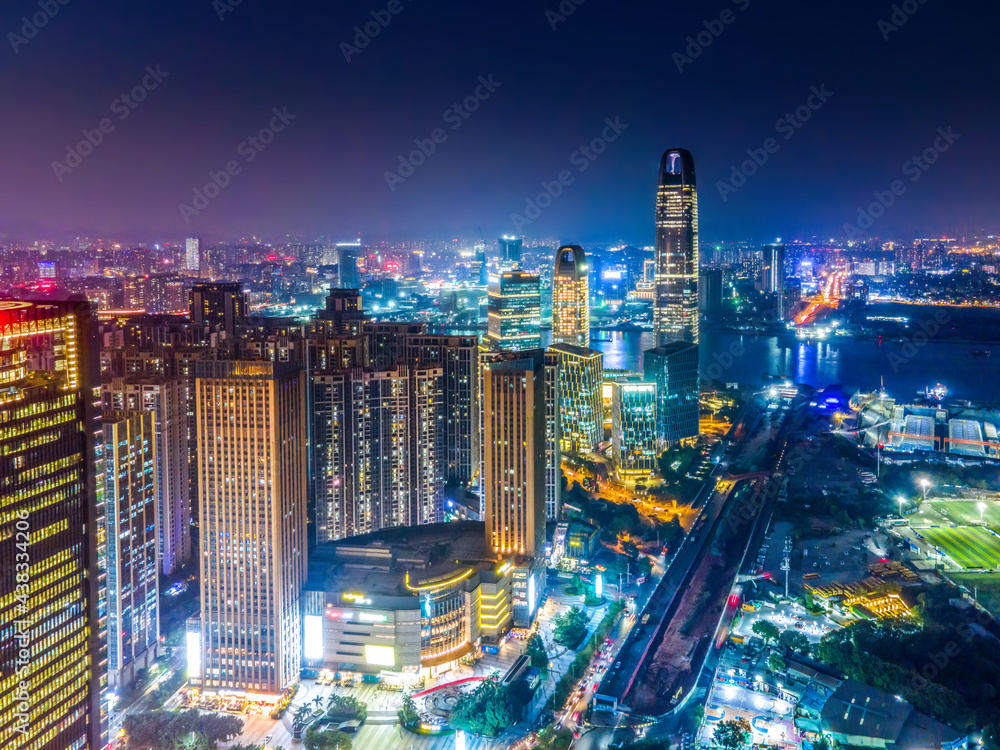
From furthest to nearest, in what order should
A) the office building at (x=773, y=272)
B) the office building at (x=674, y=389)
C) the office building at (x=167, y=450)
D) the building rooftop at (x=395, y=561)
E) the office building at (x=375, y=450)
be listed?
1. the office building at (x=773, y=272)
2. the office building at (x=674, y=389)
3. the office building at (x=375, y=450)
4. the office building at (x=167, y=450)
5. the building rooftop at (x=395, y=561)

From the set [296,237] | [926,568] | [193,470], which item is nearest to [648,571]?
[926,568]

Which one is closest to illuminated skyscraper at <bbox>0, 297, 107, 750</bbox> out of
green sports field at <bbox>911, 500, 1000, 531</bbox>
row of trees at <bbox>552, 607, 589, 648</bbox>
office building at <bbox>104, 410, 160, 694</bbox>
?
office building at <bbox>104, 410, 160, 694</bbox>

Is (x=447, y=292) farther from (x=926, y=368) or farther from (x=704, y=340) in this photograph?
Result: (x=926, y=368)

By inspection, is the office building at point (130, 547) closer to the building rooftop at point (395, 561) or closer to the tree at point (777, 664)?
the building rooftop at point (395, 561)

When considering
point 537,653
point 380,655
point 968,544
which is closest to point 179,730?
point 380,655

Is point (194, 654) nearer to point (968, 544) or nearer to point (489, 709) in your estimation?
point (489, 709)

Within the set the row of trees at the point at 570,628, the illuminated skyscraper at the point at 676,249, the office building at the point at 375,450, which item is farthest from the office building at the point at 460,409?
the illuminated skyscraper at the point at 676,249
